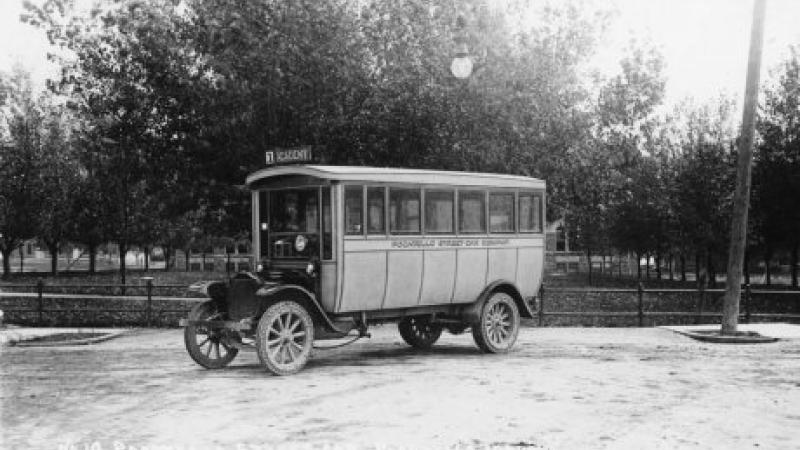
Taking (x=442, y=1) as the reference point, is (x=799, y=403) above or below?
below

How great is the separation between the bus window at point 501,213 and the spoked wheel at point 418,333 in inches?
76.0


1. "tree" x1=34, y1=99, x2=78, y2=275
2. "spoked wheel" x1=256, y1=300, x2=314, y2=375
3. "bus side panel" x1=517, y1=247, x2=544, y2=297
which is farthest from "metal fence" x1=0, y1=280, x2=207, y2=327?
"tree" x1=34, y1=99, x2=78, y2=275

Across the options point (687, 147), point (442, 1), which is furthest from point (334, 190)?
point (687, 147)

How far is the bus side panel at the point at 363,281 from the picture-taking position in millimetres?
11414

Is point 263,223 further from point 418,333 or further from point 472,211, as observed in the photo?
point 418,333

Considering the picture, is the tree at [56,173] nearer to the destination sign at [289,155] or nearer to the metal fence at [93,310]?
the metal fence at [93,310]

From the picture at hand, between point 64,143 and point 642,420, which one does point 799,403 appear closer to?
point 642,420

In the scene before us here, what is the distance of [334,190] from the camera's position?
11.2 meters

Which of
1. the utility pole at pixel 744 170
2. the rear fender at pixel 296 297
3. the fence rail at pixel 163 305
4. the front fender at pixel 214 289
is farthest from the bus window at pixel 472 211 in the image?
the utility pole at pixel 744 170

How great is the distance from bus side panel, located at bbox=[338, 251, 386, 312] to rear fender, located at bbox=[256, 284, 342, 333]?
0.89 ft

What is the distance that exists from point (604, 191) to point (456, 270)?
767 cm

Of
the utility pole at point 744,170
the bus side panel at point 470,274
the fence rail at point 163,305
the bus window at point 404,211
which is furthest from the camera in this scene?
the fence rail at point 163,305

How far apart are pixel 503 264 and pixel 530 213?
1033 millimetres

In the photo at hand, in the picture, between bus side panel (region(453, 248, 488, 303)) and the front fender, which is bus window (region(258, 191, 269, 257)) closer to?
the front fender
